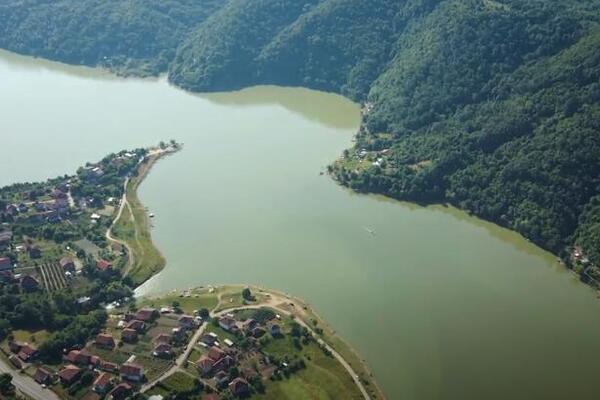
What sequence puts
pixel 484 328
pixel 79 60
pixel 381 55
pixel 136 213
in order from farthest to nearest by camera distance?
pixel 79 60, pixel 381 55, pixel 136 213, pixel 484 328

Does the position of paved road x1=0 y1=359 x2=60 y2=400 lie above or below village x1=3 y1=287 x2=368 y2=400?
below

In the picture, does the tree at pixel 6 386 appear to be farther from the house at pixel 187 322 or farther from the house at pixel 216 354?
the house at pixel 216 354

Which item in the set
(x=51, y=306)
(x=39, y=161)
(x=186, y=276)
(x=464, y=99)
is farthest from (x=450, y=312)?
(x=39, y=161)

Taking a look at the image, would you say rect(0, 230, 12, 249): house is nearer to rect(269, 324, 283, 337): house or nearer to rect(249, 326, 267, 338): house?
rect(249, 326, 267, 338): house

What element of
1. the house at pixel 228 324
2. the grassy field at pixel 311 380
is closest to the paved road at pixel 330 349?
the grassy field at pixel 311 380

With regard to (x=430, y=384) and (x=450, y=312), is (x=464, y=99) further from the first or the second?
(x=430, y=384)

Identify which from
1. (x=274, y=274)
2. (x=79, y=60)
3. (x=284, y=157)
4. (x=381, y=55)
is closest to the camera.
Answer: (x=274, y=274)

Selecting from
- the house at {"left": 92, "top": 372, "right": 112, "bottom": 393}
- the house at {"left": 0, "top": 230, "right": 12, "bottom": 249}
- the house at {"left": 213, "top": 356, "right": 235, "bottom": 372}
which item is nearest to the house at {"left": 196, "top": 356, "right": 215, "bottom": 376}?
the house at {"left": 213, "top": 356, "right": 235, "bottom": 372}
